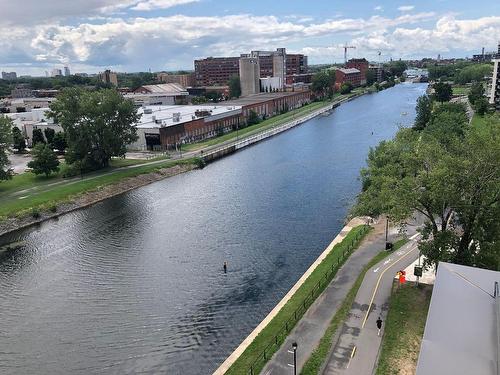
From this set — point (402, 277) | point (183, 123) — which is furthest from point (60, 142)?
point (402, 277)

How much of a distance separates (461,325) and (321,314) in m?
9.38

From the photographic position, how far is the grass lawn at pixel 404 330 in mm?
23438

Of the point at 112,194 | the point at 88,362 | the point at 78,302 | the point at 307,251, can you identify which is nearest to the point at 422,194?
the point at 307,251

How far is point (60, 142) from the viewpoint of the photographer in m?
87.9

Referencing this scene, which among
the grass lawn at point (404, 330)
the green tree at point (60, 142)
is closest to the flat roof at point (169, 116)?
the green tree at point (60, 142)

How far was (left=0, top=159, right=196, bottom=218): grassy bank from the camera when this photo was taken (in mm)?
55594

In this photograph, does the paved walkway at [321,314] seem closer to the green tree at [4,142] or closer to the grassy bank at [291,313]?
the grassy bank at [291,313]

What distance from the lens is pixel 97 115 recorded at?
236 feet

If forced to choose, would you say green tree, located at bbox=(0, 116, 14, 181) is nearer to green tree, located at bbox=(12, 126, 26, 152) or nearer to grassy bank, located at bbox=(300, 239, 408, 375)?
green tree, located at bbox=(12, 126, 26, 152)

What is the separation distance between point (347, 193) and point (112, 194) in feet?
112

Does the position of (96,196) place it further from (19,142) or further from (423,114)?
(423,114)

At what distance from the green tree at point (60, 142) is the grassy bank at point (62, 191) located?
57.4 ft

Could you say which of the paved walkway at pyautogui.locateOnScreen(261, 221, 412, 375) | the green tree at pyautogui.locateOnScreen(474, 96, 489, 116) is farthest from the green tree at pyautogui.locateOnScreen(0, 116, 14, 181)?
the green tree at pyautogui.locateOnScreen(474, 96, 489, 116)

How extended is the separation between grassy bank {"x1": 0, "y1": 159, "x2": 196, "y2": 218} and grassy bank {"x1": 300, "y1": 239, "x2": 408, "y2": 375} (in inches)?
1674
